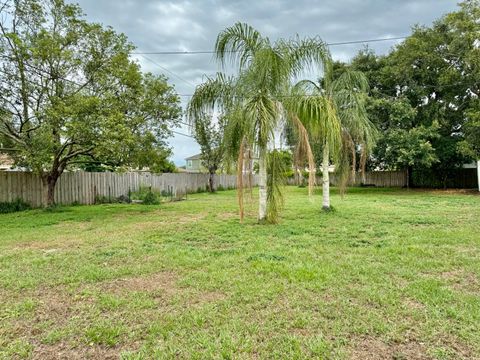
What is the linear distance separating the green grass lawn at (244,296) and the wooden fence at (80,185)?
5301mm

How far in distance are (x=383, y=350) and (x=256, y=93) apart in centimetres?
524

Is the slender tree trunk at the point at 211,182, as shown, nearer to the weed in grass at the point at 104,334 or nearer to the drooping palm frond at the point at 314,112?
the drooping palm frond at the point at 314,112

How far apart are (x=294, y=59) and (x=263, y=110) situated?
1626 mm

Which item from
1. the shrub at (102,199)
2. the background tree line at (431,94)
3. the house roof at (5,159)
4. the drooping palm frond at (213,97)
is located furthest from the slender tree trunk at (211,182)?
the drooping palm frond at (213,97)

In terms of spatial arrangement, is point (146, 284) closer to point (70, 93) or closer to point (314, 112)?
point (314, 112)

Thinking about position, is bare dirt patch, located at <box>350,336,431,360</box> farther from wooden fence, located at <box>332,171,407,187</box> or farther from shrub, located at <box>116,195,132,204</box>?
wooden fence, located at <box>332,171,407,187</box>

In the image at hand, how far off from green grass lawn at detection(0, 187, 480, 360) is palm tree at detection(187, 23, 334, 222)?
1542 millimetres

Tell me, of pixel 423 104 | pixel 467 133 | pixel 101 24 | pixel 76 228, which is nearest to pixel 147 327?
pixel 76 228

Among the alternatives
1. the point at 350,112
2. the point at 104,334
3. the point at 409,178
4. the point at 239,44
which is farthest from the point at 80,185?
the point at 409,178

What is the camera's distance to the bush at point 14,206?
9.34 m

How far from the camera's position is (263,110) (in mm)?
5965

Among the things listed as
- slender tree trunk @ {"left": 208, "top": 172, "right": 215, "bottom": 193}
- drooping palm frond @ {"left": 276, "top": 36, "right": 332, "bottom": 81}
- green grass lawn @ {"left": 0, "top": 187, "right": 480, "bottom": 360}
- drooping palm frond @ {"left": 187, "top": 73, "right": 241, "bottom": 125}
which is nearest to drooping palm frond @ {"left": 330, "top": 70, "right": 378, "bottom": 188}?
drooping palm frond @ {"left": 276, "top": 36, "right": 332, "bottom": 81}

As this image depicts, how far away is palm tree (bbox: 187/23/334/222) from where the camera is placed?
20.0 feet

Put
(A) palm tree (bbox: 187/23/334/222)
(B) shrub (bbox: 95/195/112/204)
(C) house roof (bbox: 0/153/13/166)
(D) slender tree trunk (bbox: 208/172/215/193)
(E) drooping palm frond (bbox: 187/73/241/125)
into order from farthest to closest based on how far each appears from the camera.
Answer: (D) slender tree trunk (bbox: 208/172/215/193) → (B) shrub (bbox: 95/195/112/204) → (C) house roof (bbox: 0/153/13/166) → (E) drooping palm frond (bbox: 187/73/241/125) → (A) palm tree (bbox: 187/23/334/222)
